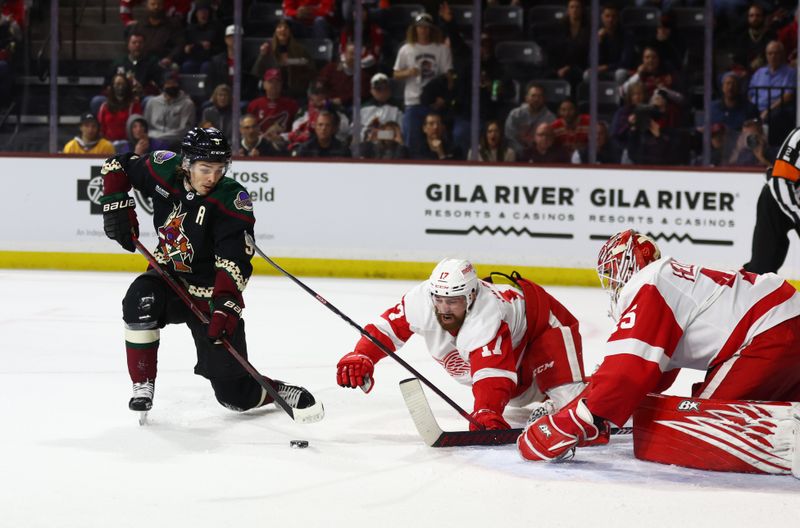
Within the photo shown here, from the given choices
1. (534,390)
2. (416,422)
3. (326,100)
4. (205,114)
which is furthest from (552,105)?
(416,422)

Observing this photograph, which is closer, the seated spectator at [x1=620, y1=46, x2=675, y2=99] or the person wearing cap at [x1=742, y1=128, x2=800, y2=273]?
the person wearing cap at [x1=742, y1=128, x2=800, y2=273]

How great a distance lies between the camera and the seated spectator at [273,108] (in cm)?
816

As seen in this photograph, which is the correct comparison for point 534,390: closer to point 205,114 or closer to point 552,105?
point 552,105

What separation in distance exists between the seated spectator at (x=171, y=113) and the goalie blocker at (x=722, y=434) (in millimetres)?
5421

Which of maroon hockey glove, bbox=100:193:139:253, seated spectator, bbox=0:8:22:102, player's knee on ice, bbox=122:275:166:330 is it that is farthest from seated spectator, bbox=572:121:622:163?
player's knee on ice, bbox=122:275:166:330

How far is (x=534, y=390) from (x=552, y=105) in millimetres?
4182

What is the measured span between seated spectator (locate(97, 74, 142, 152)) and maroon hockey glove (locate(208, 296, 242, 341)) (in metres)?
4.91

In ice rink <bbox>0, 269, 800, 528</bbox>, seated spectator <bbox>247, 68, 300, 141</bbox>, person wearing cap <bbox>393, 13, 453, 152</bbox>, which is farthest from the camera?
seated spectator <bbox>247, 68, 300, 141</bbox>

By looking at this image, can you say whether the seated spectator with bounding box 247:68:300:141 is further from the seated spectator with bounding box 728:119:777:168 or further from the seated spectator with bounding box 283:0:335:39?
the seated spectator with bounding box 728:119:777:168

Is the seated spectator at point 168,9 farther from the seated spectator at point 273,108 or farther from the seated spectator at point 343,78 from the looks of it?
the seated spectator at point 343,78

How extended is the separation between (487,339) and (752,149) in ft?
14.5

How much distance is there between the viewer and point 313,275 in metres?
8.03

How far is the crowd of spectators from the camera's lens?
7.73m

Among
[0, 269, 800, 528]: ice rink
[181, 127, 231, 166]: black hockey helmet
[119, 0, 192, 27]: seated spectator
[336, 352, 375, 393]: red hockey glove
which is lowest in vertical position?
[0, 269, 800, 528]: ice rink
